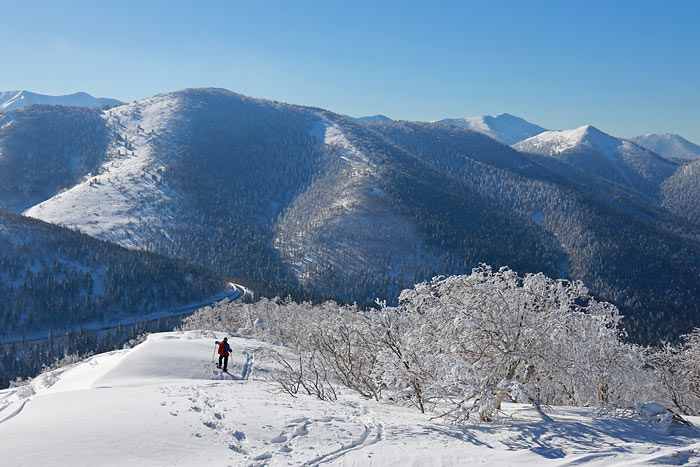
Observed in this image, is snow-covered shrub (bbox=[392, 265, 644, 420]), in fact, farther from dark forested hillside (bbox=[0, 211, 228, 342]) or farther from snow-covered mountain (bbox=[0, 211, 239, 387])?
dark forested hillside (bbox=[0, 211, 228, 342])

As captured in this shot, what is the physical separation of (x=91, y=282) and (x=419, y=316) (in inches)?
5975

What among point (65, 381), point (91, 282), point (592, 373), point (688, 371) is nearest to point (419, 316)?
point (592, 373)

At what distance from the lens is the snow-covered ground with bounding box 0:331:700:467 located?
38.8 ft

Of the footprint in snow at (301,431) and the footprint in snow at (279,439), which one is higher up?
the footprint in snow at (301,431)

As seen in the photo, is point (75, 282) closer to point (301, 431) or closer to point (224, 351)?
point (224, 351)

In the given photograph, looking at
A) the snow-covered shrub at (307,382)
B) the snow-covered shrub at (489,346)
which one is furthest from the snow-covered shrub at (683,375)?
the snow-covered shrub at (307,382)

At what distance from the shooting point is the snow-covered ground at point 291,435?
11812 millimetres

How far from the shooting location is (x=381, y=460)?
39.1 ft

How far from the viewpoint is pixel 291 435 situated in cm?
1346

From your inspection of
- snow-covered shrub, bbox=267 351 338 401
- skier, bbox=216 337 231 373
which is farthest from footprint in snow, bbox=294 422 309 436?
skier, bbox=216 337 231 373

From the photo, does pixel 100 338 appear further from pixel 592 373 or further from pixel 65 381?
pixel 592 373

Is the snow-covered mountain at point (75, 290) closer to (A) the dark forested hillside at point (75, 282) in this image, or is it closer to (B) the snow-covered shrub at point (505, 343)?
(A) the dark forested hillside at point (75, 282)

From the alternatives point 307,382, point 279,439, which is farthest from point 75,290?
point 279,439

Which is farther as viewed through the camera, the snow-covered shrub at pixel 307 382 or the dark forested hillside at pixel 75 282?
the dark forested hillside at pixel 75 282
